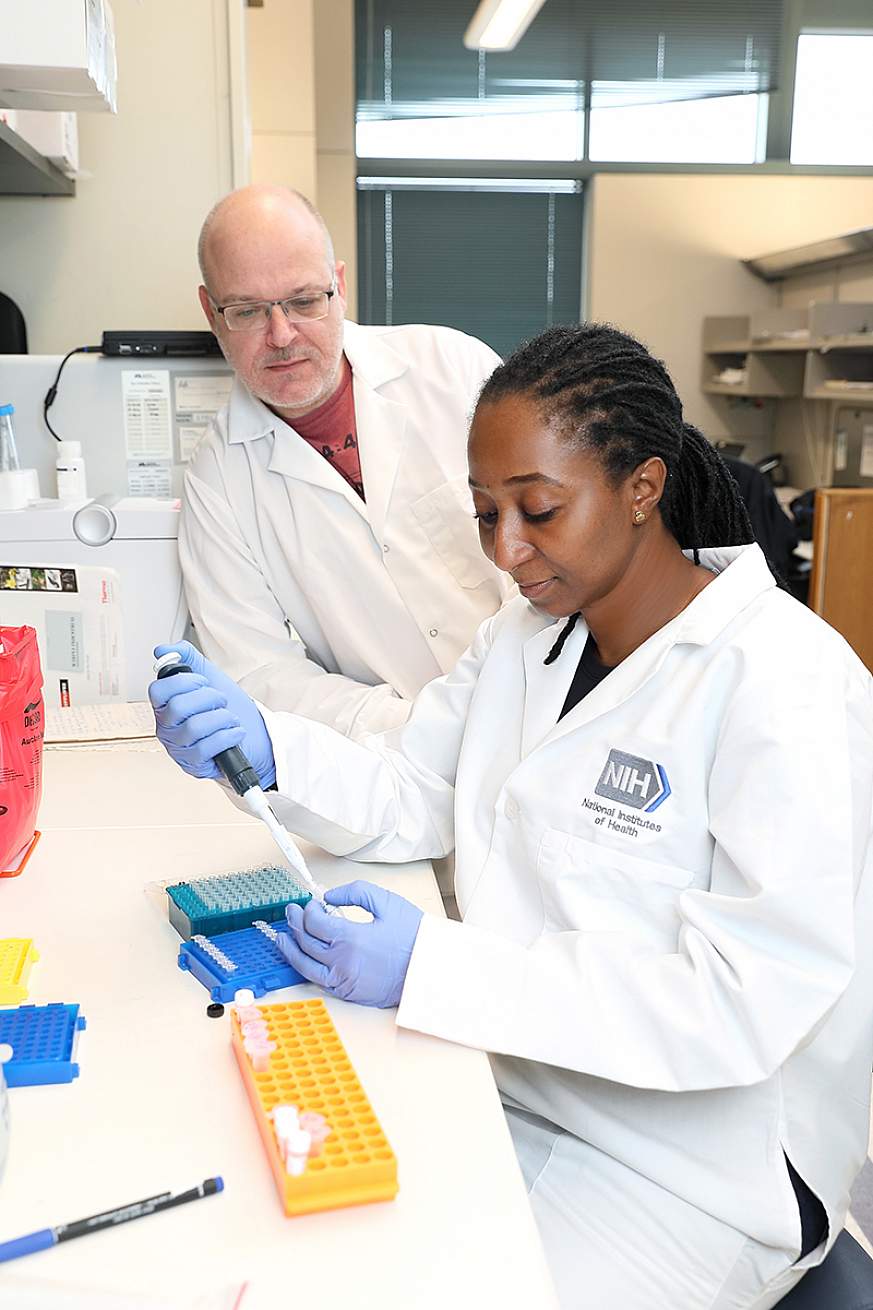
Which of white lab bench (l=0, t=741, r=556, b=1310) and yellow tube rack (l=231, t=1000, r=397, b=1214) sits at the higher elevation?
Result: yellow tube rack (l=231, t=1000, r=397, b=1214)

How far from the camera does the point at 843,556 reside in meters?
3.34

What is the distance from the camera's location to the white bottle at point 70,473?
1.80 metres

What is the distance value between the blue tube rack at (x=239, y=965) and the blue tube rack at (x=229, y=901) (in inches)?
0.7

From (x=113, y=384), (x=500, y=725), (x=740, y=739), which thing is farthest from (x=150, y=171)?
(x=740, y=739)

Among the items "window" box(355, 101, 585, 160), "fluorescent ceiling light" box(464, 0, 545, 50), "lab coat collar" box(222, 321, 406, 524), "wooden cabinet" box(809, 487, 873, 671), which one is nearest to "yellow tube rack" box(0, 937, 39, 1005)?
"lab coat collar" box(222, 321, 406, 524)

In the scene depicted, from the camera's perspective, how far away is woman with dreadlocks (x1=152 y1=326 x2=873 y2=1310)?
0.86 meters

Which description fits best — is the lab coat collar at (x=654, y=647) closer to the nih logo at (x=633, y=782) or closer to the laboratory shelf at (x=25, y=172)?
the nih logo at (x=633, y=782)

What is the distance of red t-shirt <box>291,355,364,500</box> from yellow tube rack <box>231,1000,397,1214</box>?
1091 mm

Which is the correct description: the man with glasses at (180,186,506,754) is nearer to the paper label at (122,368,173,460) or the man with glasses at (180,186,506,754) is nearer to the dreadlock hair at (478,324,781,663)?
the paper label at (122,368,173,460)

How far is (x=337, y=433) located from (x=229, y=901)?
976 mm

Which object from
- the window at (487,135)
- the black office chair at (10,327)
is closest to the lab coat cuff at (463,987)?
the black office chair at (10,327)

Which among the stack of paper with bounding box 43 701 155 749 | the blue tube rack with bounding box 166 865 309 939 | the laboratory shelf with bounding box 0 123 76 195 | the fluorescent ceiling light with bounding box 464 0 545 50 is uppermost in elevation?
the fluorescent ceiling light with bounding box 464 0 545 50

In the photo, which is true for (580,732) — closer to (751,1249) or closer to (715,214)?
(751,1249)

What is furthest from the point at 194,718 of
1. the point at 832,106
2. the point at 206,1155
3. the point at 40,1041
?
the point at 832,106
